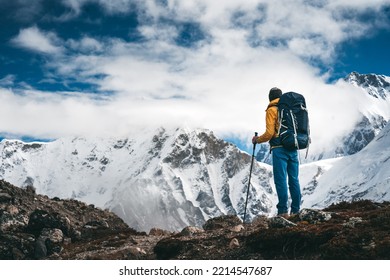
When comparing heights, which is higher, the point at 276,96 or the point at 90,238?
the point at 276,96

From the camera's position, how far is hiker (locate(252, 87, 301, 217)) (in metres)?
18.6

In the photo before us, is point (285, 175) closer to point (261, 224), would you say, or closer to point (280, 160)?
point (280, 160)

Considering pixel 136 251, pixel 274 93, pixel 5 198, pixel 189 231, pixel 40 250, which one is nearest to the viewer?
pixel 136 251

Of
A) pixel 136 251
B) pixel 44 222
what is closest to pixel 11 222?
pixel 44 222

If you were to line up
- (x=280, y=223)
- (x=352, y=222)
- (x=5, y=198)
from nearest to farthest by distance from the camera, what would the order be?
1. (x=352, y=222)
2. (x=280, y=223)
3. (x=5, y=198)

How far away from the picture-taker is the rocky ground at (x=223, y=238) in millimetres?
13547

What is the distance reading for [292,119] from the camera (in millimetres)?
18312

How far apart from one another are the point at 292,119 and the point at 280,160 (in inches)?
54.9

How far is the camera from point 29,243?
74.7 feet

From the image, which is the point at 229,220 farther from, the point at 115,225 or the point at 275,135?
the point at 115,225

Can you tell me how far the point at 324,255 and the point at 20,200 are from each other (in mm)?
19945

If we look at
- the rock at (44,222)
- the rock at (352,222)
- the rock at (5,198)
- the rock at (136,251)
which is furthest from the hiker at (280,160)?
the rock at (5,198)
